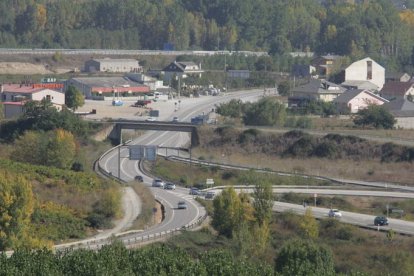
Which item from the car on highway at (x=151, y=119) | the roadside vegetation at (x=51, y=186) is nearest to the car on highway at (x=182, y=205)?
the roadside vegetation at (x=51, y=186)

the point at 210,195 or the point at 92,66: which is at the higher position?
the point at 92,66

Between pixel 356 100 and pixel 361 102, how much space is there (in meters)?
0.18

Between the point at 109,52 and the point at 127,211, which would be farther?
the point at 109,52

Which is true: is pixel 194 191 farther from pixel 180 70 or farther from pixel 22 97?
pixel 180 70

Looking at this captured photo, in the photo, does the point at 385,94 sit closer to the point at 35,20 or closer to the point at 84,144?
the point at 84,144

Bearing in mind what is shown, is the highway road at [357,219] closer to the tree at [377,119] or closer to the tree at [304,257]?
the tree at [304,257]

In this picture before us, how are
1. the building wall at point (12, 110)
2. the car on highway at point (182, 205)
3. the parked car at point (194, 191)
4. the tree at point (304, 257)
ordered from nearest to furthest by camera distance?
1. the tree at point (304, 257)
2. the car on highway at point (182, 205)
3. the parked car at point (194, 191)
4. the building wall at point (12, 110)

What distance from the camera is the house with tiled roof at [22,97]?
35938mm

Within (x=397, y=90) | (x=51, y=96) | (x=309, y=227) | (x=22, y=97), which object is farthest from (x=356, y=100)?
(x=309, y=227)

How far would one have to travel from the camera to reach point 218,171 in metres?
27.9

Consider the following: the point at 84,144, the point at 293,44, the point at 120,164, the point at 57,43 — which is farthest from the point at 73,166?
the point at 293,44

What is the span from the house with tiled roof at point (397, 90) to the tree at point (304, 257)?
25308 mm

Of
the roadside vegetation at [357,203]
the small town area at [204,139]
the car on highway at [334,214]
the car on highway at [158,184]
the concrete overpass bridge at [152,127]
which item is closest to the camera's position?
the small town area at [204,139]

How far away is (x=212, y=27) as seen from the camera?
194 ft
